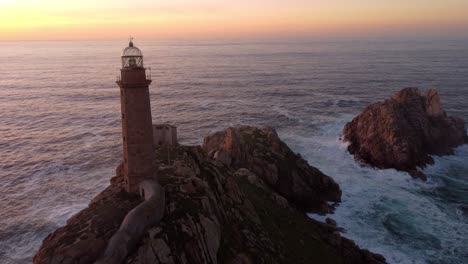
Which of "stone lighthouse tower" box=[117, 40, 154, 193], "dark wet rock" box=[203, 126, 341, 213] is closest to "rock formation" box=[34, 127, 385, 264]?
"dark wet rock" box=[203, 126, 341, 213]

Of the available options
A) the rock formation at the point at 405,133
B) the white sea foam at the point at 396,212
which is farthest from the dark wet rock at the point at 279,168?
the rock formation at the point at 405,133

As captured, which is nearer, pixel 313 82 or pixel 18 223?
pixel 18 223

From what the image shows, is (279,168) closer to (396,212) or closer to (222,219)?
(396,212)

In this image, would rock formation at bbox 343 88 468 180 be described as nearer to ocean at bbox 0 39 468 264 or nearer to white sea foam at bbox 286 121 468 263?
white sea foam at bbox 286 121 468 263

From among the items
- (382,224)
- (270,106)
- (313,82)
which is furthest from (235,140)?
(313,82)

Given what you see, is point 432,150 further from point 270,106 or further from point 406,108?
point 270,106

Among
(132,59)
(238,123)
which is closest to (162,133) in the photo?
(132,59)

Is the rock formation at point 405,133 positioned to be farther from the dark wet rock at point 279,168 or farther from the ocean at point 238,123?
the dark wet rock at point 279,168

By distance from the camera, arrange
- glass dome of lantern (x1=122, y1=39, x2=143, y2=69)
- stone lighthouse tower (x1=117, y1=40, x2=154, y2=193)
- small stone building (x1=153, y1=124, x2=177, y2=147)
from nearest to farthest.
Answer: stone lighthouse tower (x1=117, y1=40, x2=154, y2=193) → glass dome of lantern (x1=122, y1=39, x2=143, y2=69) → small stone building (x1=153, y1=124, x2=177, y2=147)
